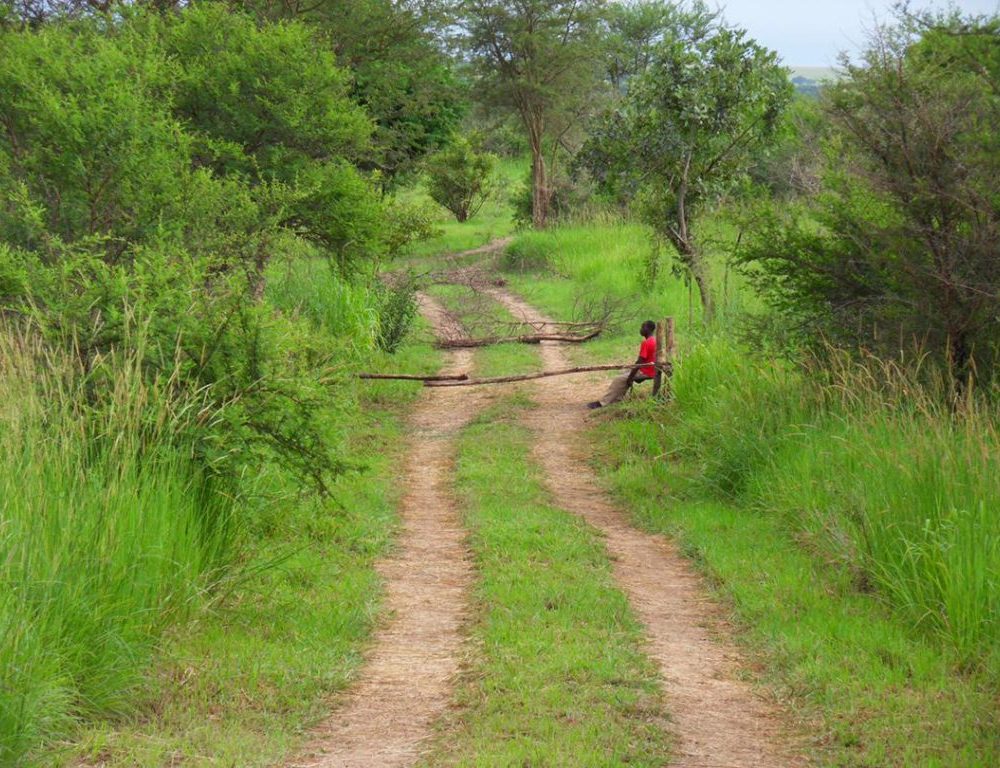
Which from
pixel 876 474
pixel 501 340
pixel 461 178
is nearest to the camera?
pixel 876 474

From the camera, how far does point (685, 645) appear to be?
657 cm

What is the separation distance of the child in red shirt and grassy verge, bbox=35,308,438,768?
4.80 m

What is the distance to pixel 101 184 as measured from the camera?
30.9 ft

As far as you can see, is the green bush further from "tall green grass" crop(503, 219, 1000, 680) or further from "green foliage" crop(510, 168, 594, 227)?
"tall green grass" crop(503, 219, 1000, 680)

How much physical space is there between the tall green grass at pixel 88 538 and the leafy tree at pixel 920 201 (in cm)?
546

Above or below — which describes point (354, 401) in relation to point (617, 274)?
below

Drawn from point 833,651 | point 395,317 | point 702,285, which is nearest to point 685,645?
point 833,651

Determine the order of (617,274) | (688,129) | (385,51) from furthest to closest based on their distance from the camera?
(617,274)
(385,51)
(688,129)

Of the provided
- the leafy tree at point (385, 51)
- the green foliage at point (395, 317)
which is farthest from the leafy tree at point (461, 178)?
the green foliage at point (395, 317)

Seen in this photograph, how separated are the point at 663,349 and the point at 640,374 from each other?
470 millimetres

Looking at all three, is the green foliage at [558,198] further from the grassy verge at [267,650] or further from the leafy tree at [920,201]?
the grassy verge at [267,650]

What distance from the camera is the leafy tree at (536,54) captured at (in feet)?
106

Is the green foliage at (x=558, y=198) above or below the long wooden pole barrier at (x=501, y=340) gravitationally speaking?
above

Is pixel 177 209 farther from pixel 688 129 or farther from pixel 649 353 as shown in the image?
pixel 688 129
